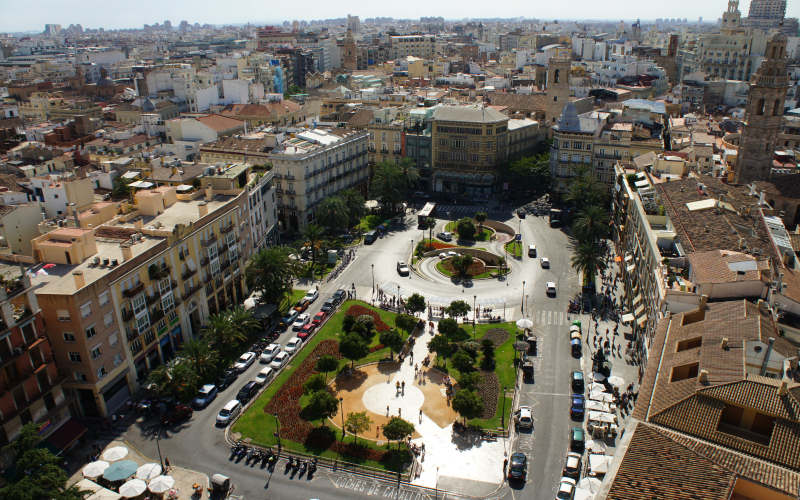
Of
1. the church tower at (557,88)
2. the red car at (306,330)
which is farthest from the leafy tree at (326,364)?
the church tower at (557,88)

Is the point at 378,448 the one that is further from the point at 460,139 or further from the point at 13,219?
the point at 460,139

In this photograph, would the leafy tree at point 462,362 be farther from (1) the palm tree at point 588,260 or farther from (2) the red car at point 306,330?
(1) the palm tree at point 588,260

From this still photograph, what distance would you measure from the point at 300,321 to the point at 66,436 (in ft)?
99.1

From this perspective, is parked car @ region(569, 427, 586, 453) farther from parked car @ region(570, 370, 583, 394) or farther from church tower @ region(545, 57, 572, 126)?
church tower @ region(545, 57, 572, 126)

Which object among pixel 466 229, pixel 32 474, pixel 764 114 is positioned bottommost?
pixel 466 229

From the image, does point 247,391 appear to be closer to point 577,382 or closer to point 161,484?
point 161,484

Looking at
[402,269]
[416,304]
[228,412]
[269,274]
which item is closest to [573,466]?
[416,304]

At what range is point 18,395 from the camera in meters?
51.8

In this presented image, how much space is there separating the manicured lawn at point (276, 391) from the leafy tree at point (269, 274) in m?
8.25

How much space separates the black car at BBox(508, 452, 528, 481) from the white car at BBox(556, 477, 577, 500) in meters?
3.22

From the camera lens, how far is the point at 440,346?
223 feet

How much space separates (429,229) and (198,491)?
69.5 meters

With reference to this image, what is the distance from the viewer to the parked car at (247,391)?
→ 62.9 metres

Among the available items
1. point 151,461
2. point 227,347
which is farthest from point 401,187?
point 151,461
